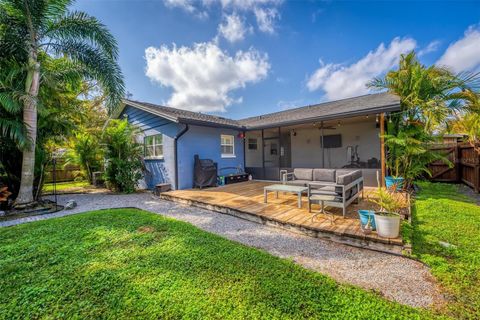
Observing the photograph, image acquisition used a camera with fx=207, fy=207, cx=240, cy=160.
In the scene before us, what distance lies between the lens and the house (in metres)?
8.09

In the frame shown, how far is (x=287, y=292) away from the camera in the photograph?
2229mm

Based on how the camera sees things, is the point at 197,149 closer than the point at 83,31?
No

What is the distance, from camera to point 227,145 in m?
10.6

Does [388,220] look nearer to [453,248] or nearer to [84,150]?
[453,248]

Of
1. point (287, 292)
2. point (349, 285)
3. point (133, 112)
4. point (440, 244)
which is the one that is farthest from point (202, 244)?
point (133, 112)

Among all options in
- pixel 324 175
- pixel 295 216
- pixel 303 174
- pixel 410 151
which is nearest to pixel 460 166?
pixel 410 151

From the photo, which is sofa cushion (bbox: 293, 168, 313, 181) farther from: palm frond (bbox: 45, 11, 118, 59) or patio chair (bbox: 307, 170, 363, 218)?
palm frond (bbox: 45, 11, 118, 59)

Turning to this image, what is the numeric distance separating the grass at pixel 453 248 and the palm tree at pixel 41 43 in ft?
30.5

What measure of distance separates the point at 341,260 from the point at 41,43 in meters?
9.94

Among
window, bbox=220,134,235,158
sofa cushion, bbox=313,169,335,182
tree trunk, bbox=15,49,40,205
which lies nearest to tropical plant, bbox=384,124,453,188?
sofa cushion, bbox=313,169,335,182

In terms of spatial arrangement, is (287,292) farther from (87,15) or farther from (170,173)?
(87,15)

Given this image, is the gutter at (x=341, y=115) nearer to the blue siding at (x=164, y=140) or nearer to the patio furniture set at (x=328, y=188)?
the patio furniture set at (x=328, y=188)

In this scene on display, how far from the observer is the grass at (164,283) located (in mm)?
1996

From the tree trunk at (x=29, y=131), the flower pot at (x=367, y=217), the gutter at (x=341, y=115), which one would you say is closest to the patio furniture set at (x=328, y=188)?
the flower pot at (x=367, y=217)
